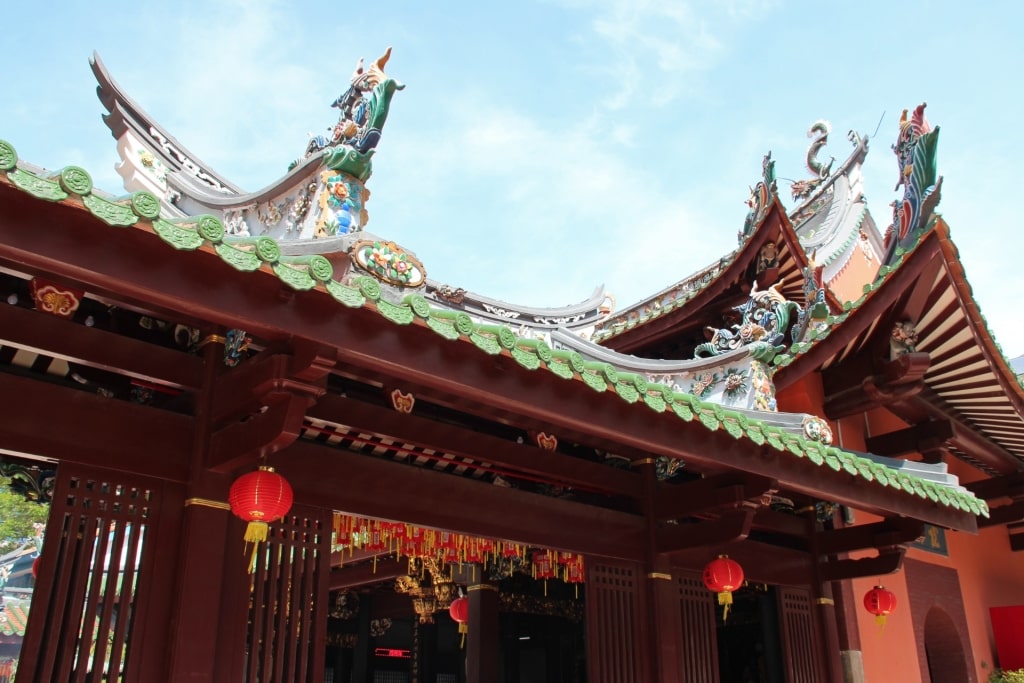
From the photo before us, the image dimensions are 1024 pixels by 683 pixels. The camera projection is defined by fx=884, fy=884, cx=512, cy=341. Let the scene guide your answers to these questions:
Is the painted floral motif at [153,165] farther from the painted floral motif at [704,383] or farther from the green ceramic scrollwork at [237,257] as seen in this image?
the painted floral motif at [704,383]

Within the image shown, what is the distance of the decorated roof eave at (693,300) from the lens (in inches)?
377

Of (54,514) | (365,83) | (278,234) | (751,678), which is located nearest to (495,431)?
(278,234)

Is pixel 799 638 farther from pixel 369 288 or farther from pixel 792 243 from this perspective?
pixel 369 288

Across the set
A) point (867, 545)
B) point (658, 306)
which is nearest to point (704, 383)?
point (867, 545)

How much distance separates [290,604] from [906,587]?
739 centimetres

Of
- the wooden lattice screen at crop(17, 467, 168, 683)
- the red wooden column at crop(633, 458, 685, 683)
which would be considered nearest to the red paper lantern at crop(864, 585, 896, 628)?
the red wooden column at crop(633, 458, 685, 683)

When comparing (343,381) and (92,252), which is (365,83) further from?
(92,252)

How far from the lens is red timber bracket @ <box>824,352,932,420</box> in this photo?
324 inches

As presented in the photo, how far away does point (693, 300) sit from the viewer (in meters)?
10.6

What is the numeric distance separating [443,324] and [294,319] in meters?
0.66

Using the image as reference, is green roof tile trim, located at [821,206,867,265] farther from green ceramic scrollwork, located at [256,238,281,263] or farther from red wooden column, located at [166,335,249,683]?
green ceramic scrollwork, located at [256,238,281,263]

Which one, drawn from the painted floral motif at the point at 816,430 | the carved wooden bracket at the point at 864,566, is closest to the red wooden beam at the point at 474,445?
the painted floral motif at the point at 816,430

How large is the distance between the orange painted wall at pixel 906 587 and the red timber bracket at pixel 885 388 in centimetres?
17

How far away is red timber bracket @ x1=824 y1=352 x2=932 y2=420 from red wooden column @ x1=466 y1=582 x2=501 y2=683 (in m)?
4.00
